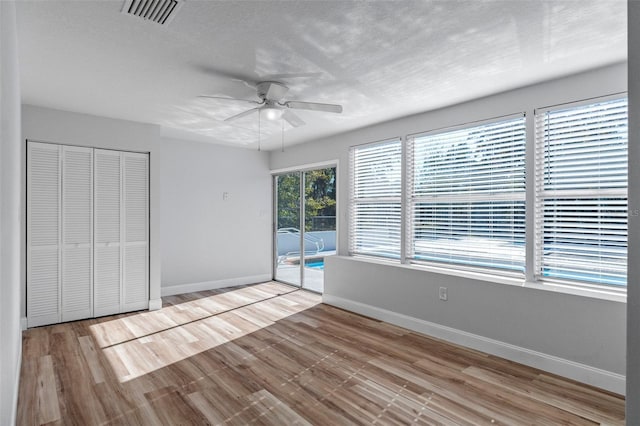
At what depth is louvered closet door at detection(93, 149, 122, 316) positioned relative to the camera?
4.30 metres

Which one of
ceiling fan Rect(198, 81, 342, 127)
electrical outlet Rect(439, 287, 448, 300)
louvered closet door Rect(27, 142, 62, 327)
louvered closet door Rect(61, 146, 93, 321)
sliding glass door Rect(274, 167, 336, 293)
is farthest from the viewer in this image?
sliding glass door Rect(274, 167, 336, 293)

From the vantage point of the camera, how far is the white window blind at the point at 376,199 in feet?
14.7

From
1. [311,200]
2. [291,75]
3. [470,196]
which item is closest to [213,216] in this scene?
[311,200]

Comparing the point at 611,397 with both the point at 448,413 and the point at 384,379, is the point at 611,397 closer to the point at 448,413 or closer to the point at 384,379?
the point at 448,413

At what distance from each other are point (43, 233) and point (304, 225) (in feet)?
11.2

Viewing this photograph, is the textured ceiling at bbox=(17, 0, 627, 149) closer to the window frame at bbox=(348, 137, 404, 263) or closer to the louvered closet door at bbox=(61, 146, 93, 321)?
the louvered closet door at bbox=(61, 146, 93, 321)

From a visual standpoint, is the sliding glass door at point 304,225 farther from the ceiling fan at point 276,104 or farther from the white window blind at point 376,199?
the ceiling fan at point 276,104

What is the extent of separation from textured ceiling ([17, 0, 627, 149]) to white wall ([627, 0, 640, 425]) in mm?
1199

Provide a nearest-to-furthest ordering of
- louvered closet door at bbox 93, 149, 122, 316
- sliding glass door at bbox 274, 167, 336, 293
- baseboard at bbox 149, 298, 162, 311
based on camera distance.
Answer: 1. louvered closet door at bbox 93, 149, 122, 316
2. baseboard at bbox 149, 298, 162, 311
3. sliding glass door at bbox 274, 167, 336, 293

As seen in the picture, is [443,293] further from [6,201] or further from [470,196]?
[6,201]

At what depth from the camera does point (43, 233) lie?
3.96 metres

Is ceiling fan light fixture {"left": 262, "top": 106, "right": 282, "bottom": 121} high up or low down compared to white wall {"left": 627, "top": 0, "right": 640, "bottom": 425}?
up

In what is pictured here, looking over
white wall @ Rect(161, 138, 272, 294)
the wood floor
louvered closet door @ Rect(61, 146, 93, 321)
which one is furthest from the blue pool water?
louvered closet door @ Rect(61, 146, 93, 321)

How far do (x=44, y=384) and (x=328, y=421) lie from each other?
215 cm
